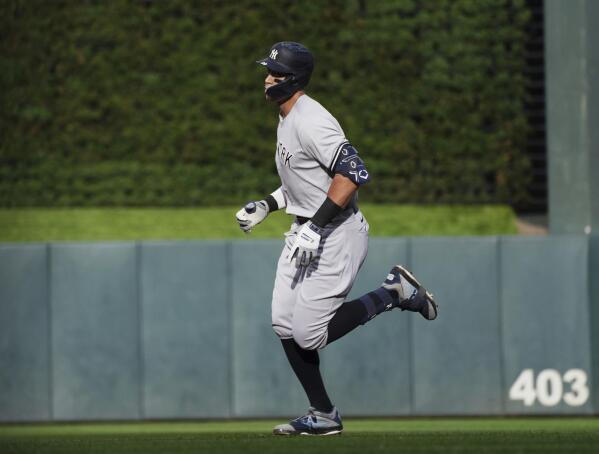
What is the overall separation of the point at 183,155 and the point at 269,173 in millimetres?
688

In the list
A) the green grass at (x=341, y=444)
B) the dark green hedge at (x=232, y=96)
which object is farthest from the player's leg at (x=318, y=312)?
the dark green hedge at (x=232, y=96)

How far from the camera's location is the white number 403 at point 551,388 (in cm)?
852

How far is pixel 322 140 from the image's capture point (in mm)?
5703

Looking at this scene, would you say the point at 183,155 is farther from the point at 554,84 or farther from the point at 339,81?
the point at 554,84

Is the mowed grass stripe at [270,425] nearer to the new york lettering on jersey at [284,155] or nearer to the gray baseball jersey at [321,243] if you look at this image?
the gray baseball jersey at [321,243]

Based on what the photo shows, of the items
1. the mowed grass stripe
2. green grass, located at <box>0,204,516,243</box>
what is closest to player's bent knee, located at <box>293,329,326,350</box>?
the mowed grass stripe

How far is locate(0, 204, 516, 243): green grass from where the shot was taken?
950 centimetres

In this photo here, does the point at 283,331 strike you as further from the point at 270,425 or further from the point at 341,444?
the point at 270,425

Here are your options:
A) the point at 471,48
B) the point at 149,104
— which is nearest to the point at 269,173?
the point at 149,104

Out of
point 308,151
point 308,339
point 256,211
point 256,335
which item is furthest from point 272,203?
point 256,335

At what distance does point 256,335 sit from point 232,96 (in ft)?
6.78

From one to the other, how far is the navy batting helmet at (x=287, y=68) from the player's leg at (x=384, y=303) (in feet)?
3.45

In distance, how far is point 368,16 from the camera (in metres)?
9.58

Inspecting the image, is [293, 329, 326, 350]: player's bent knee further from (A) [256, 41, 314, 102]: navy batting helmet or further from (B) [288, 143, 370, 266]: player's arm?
(A) [256, 41, 314, 102]: navy batting helmet
